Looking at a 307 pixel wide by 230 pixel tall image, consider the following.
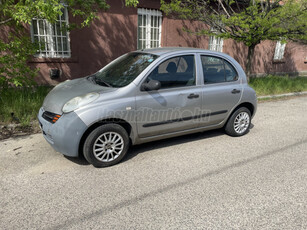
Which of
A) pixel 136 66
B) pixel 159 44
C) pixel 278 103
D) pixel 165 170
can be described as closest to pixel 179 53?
pixel 136 66

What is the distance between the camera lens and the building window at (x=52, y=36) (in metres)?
7.88

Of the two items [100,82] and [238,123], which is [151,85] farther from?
[238,123]

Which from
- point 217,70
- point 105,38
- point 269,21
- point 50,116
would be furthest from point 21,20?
point 269,21

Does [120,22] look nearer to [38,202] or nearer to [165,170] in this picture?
[165,170]

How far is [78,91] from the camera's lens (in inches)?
147

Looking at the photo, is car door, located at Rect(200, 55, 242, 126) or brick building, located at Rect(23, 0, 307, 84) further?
brick building, located at Rect(23, 0, 307, 84)

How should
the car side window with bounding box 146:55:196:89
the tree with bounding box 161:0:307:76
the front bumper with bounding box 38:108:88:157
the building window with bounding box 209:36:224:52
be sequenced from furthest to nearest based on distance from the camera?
the building window with bounding box 209:36:224:52
the tree with bounding box 161:0:307:76
the car side window with bounding box 146:55:196:89
the front bumper with bounding box 38:108:88:157

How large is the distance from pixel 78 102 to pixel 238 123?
3205 mm

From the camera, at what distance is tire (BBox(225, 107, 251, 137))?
190 inches

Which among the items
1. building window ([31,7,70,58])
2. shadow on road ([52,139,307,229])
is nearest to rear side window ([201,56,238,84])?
shadow on road ([52,139,307,229])

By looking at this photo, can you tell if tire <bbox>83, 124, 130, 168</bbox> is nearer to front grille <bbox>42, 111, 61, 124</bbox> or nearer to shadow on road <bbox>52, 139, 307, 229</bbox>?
front grille <bbox>42, 111, 61, 124</bbox>

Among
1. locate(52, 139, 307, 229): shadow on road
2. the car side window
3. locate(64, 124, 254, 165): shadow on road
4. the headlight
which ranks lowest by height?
locate(52, 139, 307, 229): shadow on road

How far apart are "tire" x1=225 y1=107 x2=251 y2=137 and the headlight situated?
277 centimetres

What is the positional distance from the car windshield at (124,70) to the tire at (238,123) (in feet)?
6.76
